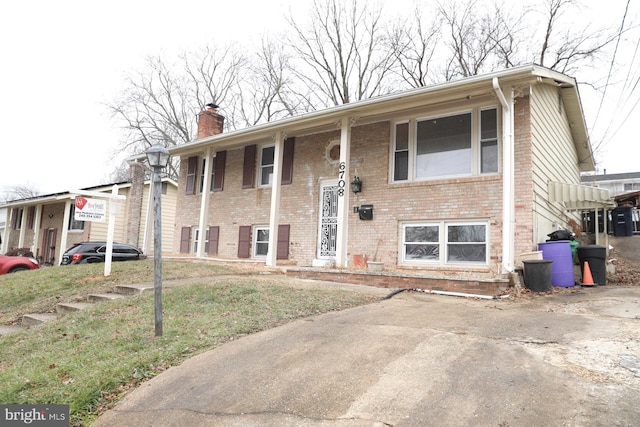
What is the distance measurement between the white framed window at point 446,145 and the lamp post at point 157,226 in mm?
6554

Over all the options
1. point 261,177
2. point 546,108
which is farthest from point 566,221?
point 261,177

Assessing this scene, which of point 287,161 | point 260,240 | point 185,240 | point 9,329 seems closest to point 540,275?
point 287,161

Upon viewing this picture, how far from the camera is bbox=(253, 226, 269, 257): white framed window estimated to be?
1338cm

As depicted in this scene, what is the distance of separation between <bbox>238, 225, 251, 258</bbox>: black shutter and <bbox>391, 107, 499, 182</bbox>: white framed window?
538 cm

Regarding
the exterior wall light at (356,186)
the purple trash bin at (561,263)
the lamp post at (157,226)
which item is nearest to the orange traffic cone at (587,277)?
the purple trash bin at (561,263)

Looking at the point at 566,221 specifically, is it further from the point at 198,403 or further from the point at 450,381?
the point at 198,403

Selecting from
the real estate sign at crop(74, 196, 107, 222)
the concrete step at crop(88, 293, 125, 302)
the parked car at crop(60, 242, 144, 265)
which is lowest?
the concrete step at crop(88, 293, 125, 302)

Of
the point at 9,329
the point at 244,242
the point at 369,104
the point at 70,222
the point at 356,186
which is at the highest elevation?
the point at 369,104

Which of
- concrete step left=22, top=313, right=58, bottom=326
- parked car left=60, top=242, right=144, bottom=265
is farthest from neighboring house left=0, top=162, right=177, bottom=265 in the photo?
concrete step left=22, top=313, right=58, bottom=326

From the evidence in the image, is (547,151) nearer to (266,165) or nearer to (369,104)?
(369,104)

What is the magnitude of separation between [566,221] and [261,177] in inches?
390

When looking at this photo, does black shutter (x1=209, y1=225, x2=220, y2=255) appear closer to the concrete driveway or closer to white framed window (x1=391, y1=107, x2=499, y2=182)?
white framed window (x1=391, y1=107, x2=499, y2=182)

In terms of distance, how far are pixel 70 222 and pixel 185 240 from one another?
11.2 metres

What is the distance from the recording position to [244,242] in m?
13.6
